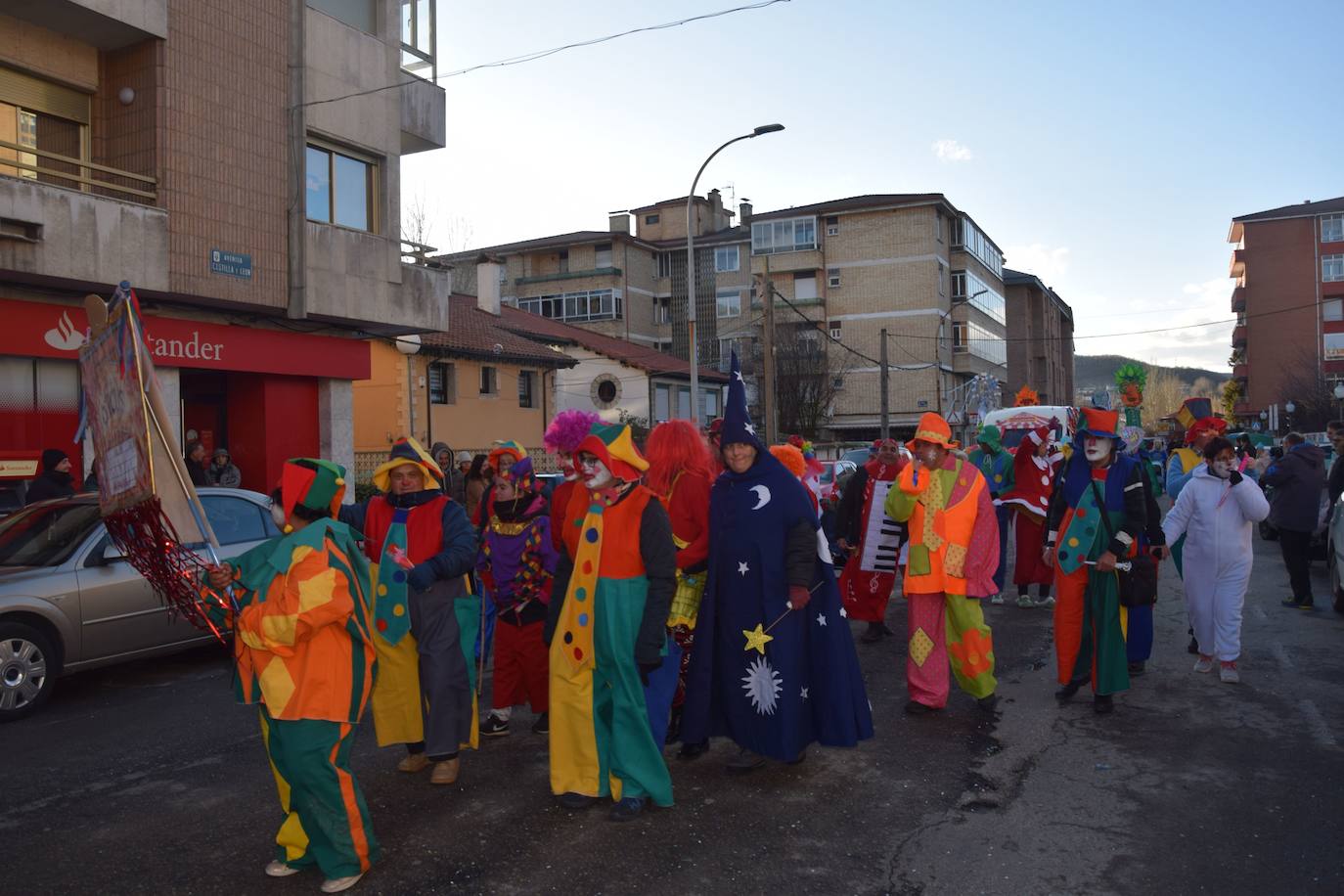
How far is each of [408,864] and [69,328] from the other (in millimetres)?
12710

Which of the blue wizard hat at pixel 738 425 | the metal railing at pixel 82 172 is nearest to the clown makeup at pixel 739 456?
the blue wizard hat at pixel 738 425

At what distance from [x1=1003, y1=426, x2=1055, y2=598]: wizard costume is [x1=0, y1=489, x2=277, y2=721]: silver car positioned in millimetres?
7977

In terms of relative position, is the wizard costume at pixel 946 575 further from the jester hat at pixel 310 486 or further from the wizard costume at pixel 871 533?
the jester hat at pixel 310 486

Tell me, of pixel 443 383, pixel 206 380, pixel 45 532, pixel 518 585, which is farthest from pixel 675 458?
pixel 443 383

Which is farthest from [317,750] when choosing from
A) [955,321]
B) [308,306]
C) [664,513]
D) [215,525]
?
[955,321]

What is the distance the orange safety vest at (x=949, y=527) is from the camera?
264 inches

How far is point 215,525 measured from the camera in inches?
351

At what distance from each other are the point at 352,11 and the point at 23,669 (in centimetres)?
1501

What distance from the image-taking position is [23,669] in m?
7.20

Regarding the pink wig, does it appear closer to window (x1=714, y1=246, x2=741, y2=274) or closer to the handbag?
the handbag

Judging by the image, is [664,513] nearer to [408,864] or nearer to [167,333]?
[408,864]

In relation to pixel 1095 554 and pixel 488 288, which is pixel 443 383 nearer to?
pixel 488 288

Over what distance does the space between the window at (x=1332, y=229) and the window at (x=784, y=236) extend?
42515mm

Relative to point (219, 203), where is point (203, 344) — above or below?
below
